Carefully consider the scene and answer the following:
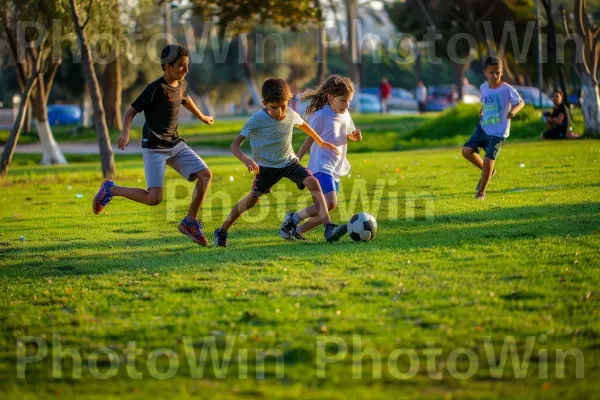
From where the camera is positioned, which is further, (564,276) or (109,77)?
(109,77)

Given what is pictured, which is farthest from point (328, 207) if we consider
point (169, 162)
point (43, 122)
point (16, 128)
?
point (43, 122)

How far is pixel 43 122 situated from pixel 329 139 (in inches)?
633

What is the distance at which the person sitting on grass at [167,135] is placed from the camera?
9.34 m

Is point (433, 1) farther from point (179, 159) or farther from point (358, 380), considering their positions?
point (358, 380)

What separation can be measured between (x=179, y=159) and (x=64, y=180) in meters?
11.2

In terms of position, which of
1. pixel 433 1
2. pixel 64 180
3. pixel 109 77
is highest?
pixel 433 1

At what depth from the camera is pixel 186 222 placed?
9484 millimetres

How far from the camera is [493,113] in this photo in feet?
40.7

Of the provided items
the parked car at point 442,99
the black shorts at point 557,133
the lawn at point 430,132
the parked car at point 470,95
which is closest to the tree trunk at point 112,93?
the lawn at point 430,132

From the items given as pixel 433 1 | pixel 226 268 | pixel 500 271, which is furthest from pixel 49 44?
pixel 433 1

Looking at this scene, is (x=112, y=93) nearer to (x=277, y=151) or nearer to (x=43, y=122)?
(x=43, y=122)

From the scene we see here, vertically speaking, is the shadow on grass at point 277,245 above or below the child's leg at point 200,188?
below

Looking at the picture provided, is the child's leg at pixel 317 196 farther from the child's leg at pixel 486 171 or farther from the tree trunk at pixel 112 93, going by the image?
the tree trunk at pixel 112 93

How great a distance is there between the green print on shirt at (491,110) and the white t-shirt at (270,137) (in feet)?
12.9
